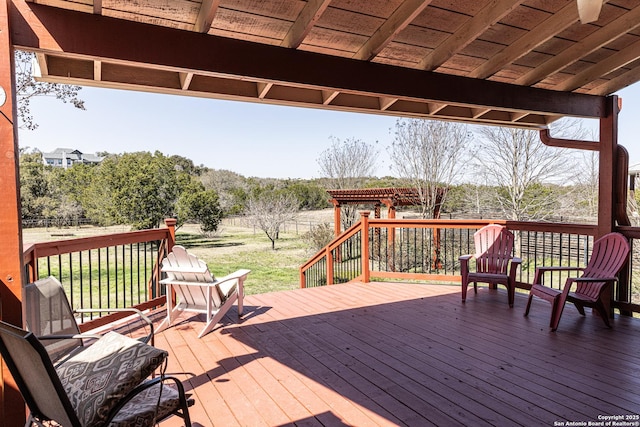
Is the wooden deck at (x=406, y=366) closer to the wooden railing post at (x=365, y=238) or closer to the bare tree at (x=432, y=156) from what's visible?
the wooden railing post at (x=365, y=238)

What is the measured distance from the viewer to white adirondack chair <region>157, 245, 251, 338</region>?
151 inches

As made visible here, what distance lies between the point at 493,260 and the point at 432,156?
8147 mm

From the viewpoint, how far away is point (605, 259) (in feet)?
13.5

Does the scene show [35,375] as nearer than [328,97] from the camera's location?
Yes

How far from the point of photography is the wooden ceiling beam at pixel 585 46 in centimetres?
336

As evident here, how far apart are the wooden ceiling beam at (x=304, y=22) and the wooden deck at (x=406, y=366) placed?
8.67 ft

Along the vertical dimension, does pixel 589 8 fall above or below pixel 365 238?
above

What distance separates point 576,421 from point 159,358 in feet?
7.93

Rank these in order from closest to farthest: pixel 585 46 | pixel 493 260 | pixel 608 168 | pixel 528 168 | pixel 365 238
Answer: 1. pixel 585 46
2. pixel 608 168
3. pixel 493 260
4. pixel 365 238
5. pixel 528 168

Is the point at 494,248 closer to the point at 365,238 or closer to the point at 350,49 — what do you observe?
the point at 365,238

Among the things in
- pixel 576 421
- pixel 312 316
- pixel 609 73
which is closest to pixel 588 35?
pixel 609 73

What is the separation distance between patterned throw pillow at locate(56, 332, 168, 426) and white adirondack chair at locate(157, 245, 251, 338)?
1.71 m

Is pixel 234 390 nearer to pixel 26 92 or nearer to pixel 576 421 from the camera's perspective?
pixel 576 421

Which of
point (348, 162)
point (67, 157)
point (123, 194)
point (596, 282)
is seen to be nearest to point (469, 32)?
point (596, 282)
